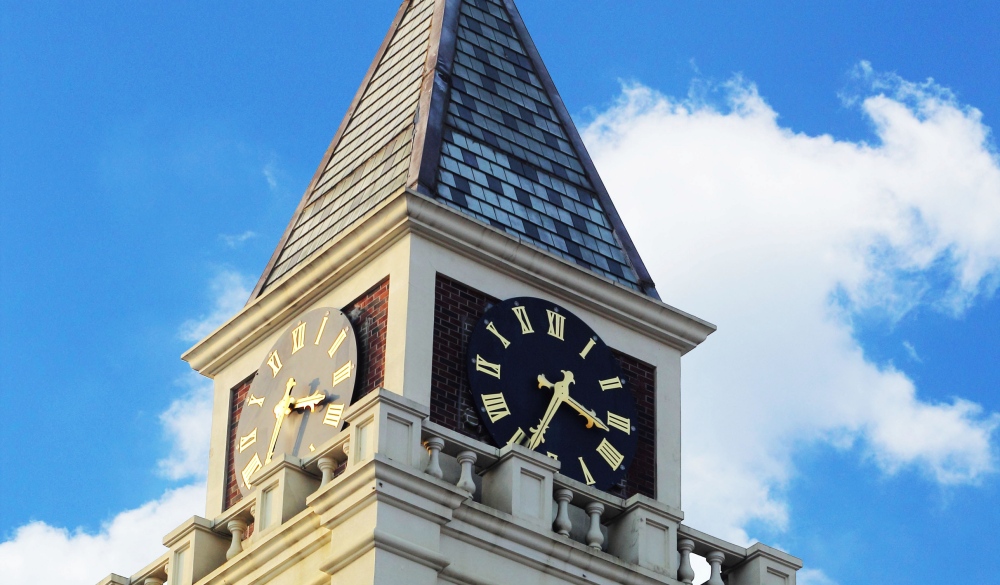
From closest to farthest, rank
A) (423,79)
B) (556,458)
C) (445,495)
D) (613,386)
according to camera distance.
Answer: (445,495) < (556,458) < (613,386) < (423,79)

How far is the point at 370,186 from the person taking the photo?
3125 cm

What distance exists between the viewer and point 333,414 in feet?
93.3

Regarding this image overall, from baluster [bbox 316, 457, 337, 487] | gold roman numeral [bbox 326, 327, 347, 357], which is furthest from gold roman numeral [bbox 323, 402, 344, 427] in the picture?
baluster [bbox 316, 457, 337, 487]

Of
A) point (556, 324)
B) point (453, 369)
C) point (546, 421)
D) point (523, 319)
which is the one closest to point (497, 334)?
point (523, 319)

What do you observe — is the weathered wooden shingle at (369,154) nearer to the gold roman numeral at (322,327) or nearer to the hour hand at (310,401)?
the gold roman numeral at (322,327)

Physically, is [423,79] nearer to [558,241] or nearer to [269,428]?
[558,241]

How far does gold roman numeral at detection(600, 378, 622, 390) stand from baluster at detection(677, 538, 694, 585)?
266 cm

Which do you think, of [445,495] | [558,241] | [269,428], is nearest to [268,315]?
[269,428]

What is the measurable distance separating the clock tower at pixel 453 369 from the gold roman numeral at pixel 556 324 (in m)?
0.03

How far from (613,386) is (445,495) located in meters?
4.72

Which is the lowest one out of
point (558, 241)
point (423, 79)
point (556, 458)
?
point (556, 458)

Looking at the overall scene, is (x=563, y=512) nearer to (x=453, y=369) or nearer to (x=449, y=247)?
(x=453, y=369)


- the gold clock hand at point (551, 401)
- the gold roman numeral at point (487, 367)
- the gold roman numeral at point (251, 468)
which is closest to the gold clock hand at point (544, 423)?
the gold clock hand at point (551, 401)

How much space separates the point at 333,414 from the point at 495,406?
1934mm
